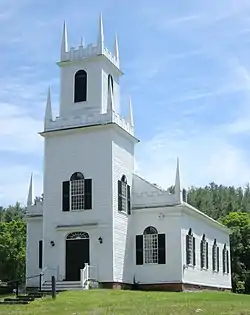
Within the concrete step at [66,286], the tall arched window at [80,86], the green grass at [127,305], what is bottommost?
the green grass at [127,305]

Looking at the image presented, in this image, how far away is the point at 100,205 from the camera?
3869 cm

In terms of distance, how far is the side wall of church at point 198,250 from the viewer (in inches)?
1609

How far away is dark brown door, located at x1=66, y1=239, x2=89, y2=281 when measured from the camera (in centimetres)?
3850

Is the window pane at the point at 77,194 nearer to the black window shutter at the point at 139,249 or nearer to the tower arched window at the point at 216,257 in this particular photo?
the black window shutter at the point at 139,249

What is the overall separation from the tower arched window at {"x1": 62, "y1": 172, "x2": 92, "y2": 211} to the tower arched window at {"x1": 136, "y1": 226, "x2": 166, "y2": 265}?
4365mm

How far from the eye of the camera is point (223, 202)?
11125 cm

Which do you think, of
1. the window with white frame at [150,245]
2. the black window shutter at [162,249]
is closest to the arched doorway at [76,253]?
the window with white frame at [150,245]

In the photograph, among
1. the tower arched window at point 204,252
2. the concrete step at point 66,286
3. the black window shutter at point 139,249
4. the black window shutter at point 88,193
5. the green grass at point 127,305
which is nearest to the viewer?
the green grass at point 127,305

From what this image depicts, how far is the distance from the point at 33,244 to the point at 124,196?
754 centimetres

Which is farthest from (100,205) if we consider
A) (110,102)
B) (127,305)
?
(127,305)

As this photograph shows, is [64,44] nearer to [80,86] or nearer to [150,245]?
[80,86]

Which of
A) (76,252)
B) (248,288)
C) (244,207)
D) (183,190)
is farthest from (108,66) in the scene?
(244,207)

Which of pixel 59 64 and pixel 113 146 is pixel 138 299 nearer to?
pixel 113 146

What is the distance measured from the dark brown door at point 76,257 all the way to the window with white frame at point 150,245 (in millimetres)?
3997
